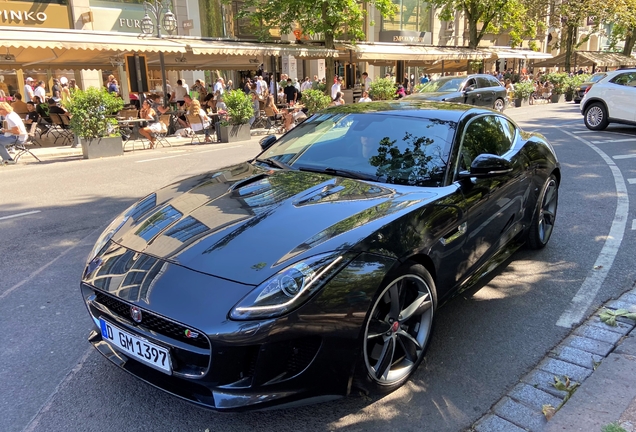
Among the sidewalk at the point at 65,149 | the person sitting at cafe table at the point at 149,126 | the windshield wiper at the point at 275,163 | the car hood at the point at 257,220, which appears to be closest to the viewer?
the car hood at the point at 257,220

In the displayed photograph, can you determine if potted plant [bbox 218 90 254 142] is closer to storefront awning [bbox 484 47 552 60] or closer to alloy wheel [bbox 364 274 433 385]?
alloy wheel [bbox 364 274 433 385]

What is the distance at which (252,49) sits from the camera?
1673cm

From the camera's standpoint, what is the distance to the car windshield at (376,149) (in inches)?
133

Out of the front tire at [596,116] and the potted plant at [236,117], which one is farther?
the potted plant at [236,117]

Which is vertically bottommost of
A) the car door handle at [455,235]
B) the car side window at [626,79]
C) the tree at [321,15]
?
the car door handle at [455,235]

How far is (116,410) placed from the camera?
8.61ft

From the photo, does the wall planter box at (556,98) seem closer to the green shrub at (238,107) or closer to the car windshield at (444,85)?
the car windshield at (444,85)

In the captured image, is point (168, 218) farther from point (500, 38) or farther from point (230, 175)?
point (500, 38)

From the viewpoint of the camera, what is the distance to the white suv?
1293 centimetres

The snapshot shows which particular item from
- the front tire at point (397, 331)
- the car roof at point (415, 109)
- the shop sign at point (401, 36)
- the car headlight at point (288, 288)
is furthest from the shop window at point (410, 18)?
the car headlight at point (288, 288)

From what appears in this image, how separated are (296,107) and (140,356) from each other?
1509cm

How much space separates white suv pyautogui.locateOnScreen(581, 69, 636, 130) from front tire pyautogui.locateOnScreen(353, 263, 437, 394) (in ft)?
42.5

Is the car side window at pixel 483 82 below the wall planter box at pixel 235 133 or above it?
above

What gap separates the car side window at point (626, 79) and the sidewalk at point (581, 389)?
12.0 meters
